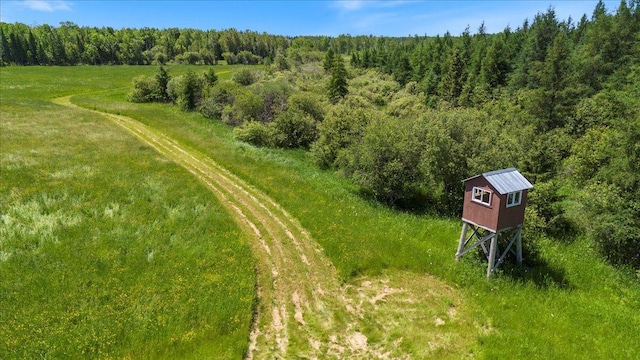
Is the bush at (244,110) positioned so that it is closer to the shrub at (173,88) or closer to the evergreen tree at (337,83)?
the shrub at (173,88)

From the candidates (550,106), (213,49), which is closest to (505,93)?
(550,106)

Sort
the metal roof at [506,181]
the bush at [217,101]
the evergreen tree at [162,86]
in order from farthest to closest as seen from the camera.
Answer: the evergreen tree at [162,86] → the bush at [217,101] → the metal roof at [506,181]

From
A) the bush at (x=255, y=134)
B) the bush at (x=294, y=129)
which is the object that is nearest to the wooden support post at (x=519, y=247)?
the bush at (x=294, y=129)

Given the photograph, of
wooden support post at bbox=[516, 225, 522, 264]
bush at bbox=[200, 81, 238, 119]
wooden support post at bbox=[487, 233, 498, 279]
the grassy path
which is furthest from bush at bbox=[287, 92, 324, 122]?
wooden support post at bbox=[487, 233, 498, 279]

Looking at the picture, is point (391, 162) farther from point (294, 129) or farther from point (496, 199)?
point (294, 129)

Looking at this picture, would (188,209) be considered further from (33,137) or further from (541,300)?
(33,137)

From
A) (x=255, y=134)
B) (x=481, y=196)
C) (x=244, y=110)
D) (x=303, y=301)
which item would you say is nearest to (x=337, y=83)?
(x=244, y=110)
